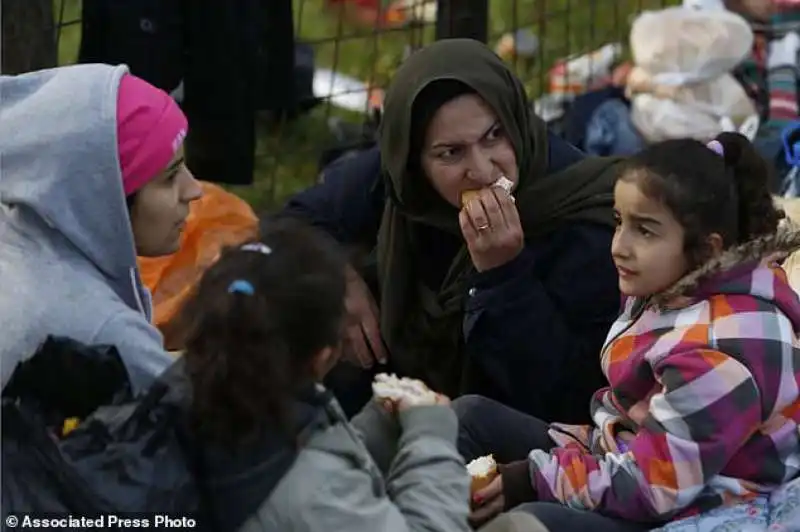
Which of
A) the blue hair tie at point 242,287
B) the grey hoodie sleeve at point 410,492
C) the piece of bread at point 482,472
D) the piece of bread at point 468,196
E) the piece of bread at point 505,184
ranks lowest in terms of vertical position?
the piece of bread at point 482,472

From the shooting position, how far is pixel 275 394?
2002 mm

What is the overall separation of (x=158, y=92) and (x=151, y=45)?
4.79 ft

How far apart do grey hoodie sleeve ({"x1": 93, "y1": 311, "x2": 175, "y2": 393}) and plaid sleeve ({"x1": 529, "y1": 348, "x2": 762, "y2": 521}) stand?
2.57ft

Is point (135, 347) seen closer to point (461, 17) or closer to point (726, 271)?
point (726, 271)

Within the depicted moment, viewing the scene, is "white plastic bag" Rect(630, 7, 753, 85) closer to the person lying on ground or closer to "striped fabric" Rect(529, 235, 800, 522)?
"striped fabric" Rect(529, 235, 800, 522)

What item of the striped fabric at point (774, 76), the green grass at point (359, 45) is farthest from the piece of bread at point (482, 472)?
the striped fabric at point (774, 76)

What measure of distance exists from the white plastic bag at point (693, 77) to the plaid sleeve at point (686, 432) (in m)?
2.66

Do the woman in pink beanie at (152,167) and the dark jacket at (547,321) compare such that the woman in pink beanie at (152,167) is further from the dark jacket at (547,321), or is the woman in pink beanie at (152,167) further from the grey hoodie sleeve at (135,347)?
the dark jacket at (547,321)

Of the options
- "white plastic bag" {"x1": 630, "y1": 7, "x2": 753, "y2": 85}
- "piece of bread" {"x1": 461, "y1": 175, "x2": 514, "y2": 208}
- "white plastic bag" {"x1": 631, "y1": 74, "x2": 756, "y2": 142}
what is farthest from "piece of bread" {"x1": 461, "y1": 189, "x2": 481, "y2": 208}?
"white plastic bag" {"x1": 630, "y1": 7, "x2": 753, "y2": 85}

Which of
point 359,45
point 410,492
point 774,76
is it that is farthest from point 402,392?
point 359,45

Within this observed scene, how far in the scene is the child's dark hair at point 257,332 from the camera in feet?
6.52

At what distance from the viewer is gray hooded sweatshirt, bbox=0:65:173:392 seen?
7.60 feet

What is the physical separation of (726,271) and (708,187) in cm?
15

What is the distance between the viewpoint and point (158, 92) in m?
2.59
